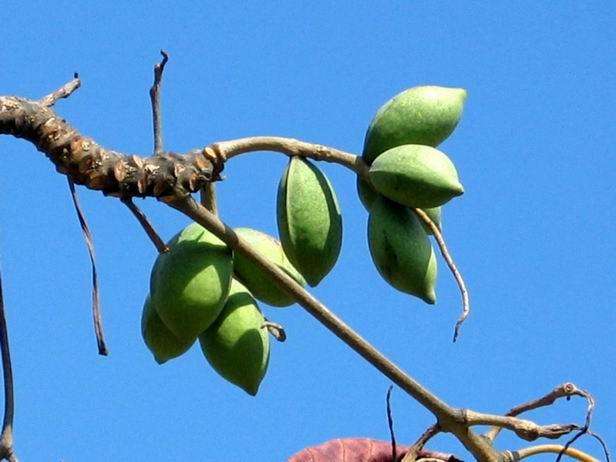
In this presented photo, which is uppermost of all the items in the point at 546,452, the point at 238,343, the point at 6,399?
the point at 238,343

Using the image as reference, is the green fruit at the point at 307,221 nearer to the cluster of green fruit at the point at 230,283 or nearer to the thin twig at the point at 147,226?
the cluster of green fruit at the point at 230,283

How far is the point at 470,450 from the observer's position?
210cm

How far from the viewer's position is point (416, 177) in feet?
6.79

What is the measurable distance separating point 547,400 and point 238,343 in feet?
1.72

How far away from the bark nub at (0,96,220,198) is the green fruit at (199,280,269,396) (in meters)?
0.40

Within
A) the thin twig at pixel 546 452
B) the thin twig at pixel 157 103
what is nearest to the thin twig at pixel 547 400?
the thin twig at pixel 546 452

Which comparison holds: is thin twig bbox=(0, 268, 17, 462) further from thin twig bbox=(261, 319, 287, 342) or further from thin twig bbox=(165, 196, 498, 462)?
thin twig bbox=(261, 319, 287, 342)

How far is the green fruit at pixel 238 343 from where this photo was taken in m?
2.24

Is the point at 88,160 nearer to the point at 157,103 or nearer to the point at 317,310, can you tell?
the point at 157,103

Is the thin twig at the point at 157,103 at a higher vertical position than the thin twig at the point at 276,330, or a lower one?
higher

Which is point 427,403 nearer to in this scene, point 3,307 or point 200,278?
point 200,278

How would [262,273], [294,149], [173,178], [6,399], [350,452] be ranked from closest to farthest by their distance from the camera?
[6,399] < [173,178] < [294,149] < [262,273] < [350,452]

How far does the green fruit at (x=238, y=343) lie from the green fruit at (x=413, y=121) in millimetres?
332

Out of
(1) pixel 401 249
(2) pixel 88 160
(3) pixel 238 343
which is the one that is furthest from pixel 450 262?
(2) pixel 88 160
